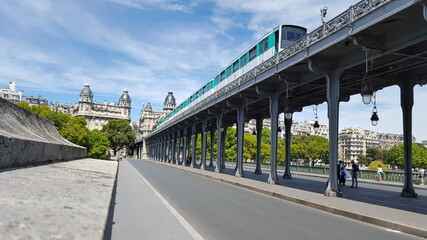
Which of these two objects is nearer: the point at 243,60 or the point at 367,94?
the point at 367,94

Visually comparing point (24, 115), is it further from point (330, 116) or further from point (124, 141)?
point (124, 141)

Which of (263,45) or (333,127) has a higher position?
(263,45)

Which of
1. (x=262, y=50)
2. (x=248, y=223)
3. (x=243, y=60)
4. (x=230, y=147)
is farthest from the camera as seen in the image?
(x=230, y=147)

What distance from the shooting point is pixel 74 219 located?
3.03 metres

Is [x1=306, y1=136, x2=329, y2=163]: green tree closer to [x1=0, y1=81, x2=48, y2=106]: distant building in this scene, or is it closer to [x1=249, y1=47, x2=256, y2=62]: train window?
[x1=249, y1=47, x2=256, y2=62]: train window

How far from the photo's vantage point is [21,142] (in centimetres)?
777

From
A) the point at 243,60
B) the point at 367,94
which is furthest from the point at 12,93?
the point at 367,94

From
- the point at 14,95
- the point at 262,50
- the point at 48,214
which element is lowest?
the point at 48,214

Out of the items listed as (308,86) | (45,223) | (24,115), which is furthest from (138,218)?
(308,86)

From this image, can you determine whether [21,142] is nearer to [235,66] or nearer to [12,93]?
[235,66]

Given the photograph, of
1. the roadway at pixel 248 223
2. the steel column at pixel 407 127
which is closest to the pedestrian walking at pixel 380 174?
the steel column at pixel 407 127

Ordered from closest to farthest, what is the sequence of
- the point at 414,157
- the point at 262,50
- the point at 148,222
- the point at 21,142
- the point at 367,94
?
the point at 21,142
the point at 148,222
the point at 367,94
the point at 262,50
the point at 414,157

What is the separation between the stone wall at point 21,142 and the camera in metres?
6.86

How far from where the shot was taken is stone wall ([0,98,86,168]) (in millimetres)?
6855
